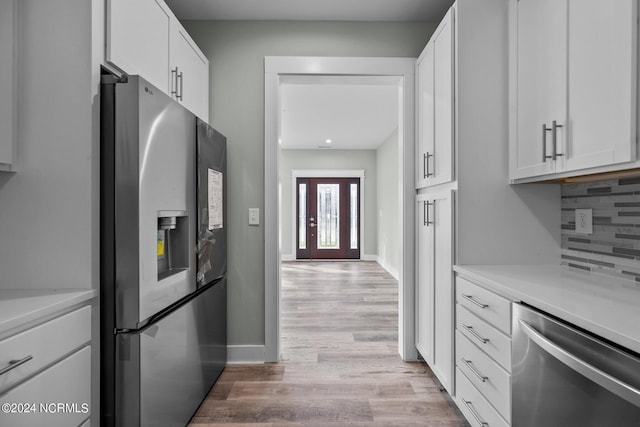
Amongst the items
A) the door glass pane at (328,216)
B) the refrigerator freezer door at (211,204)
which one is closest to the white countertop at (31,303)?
the refrigerator freezer door at (211,204)

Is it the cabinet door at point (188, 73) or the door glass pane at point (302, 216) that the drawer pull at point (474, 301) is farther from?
the door glass pane at point (302, 216)

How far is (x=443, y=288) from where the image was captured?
207cm

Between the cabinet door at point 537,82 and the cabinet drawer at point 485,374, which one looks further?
the cabinet door at point 537,82

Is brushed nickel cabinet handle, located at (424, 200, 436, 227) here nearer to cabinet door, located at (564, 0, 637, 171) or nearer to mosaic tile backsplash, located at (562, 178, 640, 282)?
→ mosaic tile backsplash, located at (562, 178, 640, 282)

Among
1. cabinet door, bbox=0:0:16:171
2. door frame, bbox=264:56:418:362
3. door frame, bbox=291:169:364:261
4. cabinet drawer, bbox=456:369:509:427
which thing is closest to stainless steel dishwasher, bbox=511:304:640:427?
cabinet drawer, bbox=456:369:509:427

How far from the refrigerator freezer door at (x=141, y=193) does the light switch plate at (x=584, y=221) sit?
6.34 ft

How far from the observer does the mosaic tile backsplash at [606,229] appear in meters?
1.50

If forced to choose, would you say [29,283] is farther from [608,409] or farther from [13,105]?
[608,409]

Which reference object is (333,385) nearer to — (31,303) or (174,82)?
(31,303)

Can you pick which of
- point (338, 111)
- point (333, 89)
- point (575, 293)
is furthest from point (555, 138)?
point (338, 111)

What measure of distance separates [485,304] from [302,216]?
7.14 meters

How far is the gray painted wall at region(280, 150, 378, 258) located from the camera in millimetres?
8430

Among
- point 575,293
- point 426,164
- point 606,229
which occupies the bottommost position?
point 575,293

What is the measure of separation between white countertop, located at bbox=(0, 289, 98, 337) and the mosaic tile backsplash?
2.11 meters
